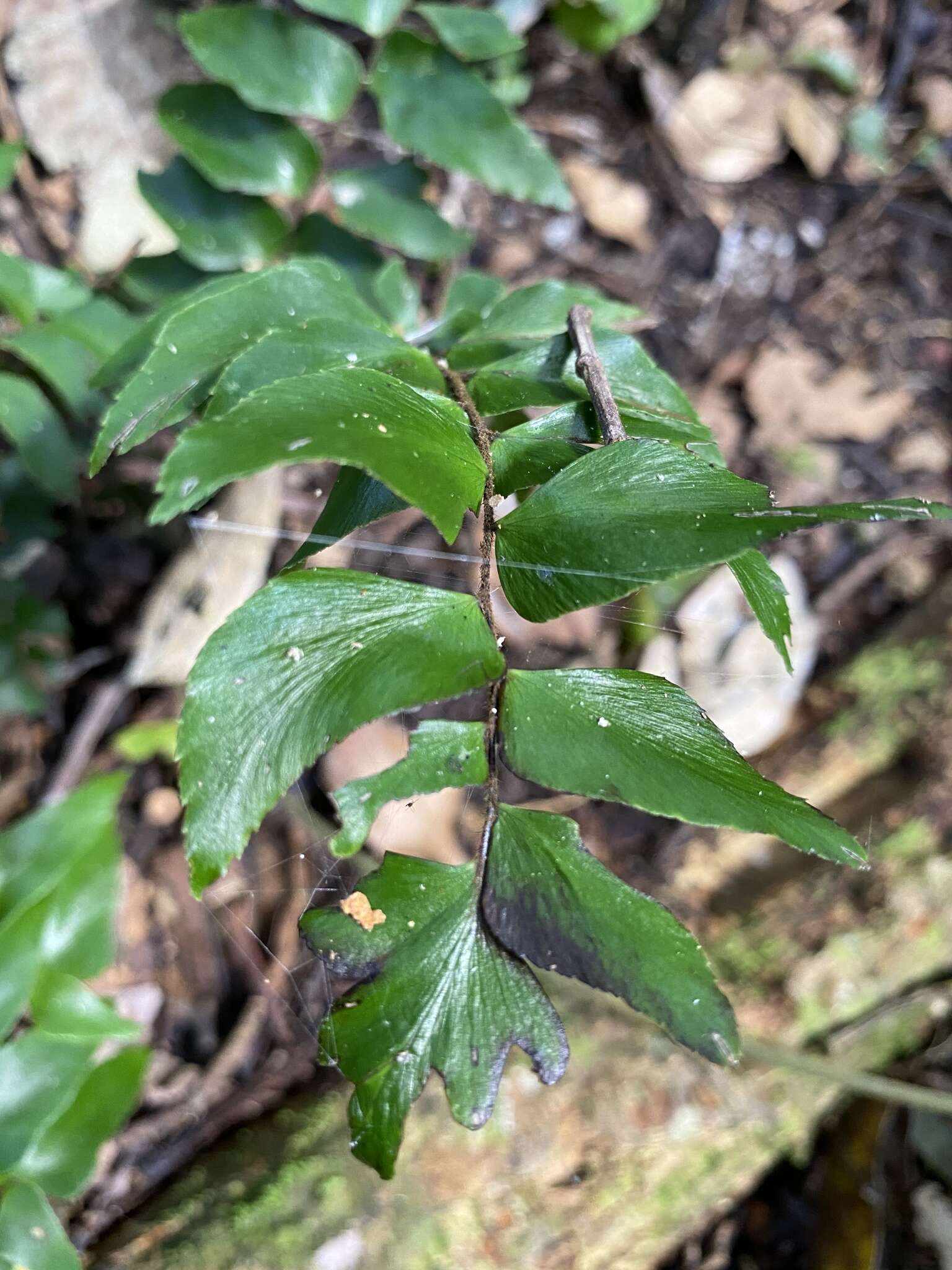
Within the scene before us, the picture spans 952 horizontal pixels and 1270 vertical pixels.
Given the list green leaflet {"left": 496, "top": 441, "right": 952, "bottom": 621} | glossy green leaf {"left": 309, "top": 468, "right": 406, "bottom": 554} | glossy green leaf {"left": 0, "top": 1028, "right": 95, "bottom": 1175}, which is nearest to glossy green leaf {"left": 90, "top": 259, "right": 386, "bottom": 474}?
glossy green leaf {"left": 309, "top": 468, "right": 406, "bottom": 554}

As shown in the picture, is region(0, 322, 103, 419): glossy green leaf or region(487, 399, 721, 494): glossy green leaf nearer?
region(487, 399, 721, 494): glossy green leaf

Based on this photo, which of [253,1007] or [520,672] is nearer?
[520,672]

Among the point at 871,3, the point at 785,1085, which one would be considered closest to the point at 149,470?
the point at 785,1085

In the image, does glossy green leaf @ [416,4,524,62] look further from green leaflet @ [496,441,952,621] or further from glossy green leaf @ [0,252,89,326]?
green leaflet @ [496,441,952,621]

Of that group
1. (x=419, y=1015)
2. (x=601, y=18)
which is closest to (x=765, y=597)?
(x=419, y=1015)

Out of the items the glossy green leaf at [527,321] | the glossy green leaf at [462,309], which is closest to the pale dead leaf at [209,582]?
the glossy green leaf at [462,309]

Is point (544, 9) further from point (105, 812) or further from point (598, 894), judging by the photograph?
point (598, 894)
